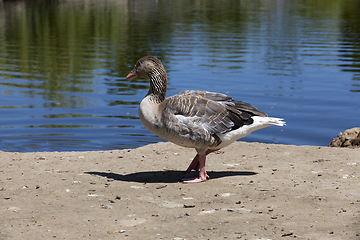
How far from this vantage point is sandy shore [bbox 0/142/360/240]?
254 inches

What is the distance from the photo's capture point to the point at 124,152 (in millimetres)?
12062

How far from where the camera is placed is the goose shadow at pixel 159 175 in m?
9.41

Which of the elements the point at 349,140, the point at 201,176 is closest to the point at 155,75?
the point at 201,176

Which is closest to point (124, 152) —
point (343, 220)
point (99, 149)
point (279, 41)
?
point (99, 149)

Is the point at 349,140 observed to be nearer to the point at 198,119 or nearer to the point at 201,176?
the point at 201,176

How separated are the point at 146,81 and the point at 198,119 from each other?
17582mm

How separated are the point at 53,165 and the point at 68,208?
3517mm

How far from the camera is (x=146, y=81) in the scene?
26.2 metres

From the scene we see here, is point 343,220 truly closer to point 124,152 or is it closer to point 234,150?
point 234,150

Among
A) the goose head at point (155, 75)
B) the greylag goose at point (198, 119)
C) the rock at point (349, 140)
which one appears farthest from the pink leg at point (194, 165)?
the rock at point (349, 140)

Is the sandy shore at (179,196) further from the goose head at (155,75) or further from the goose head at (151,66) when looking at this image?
the goose head at (151,66)

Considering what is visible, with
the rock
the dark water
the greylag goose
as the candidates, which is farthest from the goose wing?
the dark water

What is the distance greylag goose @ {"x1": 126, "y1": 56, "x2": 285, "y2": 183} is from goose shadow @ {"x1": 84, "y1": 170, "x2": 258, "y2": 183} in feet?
1.61

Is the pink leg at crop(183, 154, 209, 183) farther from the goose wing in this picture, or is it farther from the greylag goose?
the goose wing
